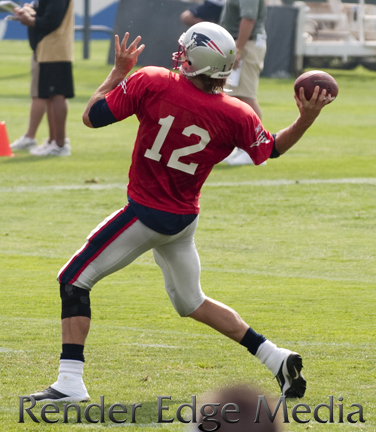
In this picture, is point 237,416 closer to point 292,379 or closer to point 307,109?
point 292,379

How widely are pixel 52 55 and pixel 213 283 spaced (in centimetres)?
606

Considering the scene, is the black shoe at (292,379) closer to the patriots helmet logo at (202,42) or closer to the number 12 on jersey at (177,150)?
the number 12 on jersey at (177,150)

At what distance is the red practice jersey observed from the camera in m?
4.31

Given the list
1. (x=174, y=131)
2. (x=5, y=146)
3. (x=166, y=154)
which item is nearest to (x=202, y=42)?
(x=174, y=131)

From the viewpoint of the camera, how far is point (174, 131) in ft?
14.2

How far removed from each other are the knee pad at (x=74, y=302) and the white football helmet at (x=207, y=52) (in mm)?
1191

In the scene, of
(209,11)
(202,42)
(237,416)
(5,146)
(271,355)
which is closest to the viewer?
(237,416)

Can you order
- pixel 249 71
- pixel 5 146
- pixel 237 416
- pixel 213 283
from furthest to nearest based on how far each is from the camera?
Answer: pixel 5 146, pixel 249 71, pixel 213 283, pixel 237 416

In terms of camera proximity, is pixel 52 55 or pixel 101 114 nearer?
pixel 101 114

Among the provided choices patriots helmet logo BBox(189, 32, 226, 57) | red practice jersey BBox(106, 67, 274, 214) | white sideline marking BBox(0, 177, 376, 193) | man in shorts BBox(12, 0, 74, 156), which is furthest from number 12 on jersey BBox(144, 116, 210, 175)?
man in shorts BBox(12, 0, 74, 156)

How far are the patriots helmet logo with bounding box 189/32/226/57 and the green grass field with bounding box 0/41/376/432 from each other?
1.64 metres

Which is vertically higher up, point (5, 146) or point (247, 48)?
point (247, 48)

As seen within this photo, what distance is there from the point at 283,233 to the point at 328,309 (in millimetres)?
2219

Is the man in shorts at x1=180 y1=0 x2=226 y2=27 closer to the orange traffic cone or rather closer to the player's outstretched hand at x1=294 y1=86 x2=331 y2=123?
the orange traffic cone
